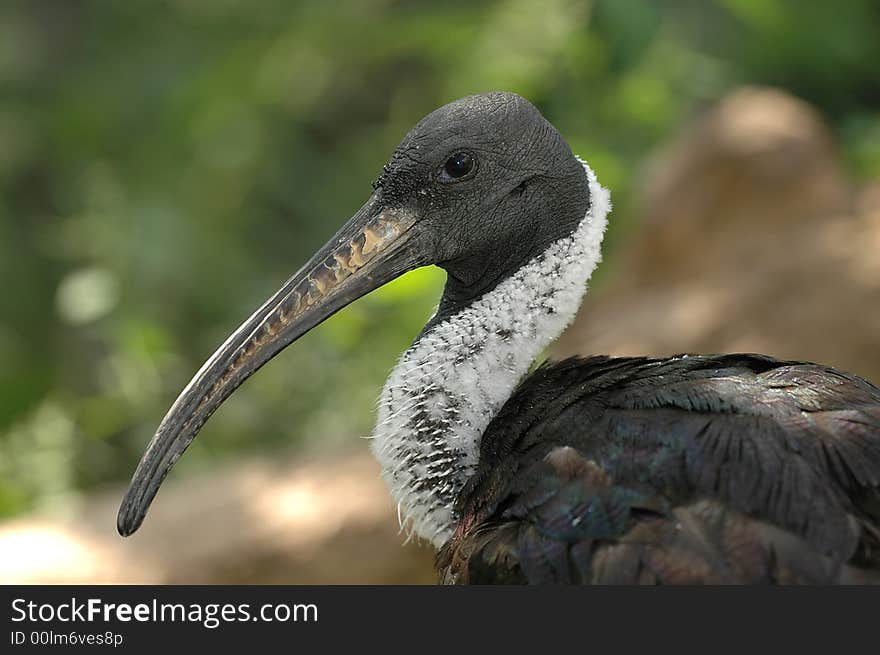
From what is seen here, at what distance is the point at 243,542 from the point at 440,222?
2204 mm

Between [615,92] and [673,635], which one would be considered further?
[615,92]

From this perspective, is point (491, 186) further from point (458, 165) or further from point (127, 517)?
point (127, 517)

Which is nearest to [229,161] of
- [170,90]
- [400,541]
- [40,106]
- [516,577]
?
[170,90]

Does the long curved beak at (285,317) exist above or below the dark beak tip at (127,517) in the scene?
above

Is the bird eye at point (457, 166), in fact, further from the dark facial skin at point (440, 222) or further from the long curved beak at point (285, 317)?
the long curved beak at point (285, 317)

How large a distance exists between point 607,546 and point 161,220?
4110 millimetres

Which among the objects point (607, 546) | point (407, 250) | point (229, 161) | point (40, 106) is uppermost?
point (40, 106)

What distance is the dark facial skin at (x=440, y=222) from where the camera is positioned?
252 cm

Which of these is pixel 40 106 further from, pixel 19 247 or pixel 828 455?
pixel 828 455

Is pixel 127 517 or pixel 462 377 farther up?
pixel 462 377

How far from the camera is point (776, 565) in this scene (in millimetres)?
1972


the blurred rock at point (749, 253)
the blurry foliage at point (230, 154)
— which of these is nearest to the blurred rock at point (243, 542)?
the blurry foliage at point (230, 154)

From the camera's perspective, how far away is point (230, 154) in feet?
20.8

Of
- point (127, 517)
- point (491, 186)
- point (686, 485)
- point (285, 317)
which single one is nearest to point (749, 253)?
point (491, 186)
